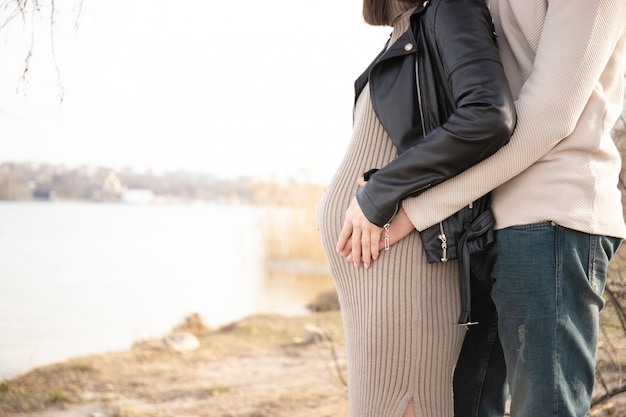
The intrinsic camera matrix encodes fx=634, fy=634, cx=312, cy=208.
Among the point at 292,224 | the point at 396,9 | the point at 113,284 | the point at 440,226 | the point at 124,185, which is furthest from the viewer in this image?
the point at 124,185

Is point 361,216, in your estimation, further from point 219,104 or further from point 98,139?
point 98,139

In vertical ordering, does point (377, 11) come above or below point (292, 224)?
above

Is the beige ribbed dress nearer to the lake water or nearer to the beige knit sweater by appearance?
the beige knit sweater

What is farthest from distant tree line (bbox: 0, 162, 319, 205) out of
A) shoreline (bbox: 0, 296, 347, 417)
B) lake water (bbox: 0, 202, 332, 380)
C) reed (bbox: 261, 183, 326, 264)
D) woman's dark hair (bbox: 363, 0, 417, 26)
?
woman's dark hair (bbox: 363, 0, 417, 26)

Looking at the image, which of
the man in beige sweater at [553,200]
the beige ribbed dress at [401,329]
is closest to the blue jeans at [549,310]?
the man in beige sweater at [553,200]

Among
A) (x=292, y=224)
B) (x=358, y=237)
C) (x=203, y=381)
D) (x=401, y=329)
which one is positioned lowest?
(x=203, y=381)

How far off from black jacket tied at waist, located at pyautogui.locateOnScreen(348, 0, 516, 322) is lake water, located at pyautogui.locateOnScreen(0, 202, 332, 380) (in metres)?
4.45

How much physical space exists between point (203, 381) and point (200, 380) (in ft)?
0.10

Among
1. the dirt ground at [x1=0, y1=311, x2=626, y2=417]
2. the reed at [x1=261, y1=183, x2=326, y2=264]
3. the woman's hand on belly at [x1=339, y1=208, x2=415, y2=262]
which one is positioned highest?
the woman's hand on belly at [x1=339, y1=208, x2=415, y2=262]

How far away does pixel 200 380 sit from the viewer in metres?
4.62

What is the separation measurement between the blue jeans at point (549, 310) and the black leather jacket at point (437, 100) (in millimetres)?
195

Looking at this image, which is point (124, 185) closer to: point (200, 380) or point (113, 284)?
point (113, 284)

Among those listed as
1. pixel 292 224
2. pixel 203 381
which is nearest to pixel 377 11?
pixel 203 381

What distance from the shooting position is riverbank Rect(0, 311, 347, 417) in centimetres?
386
